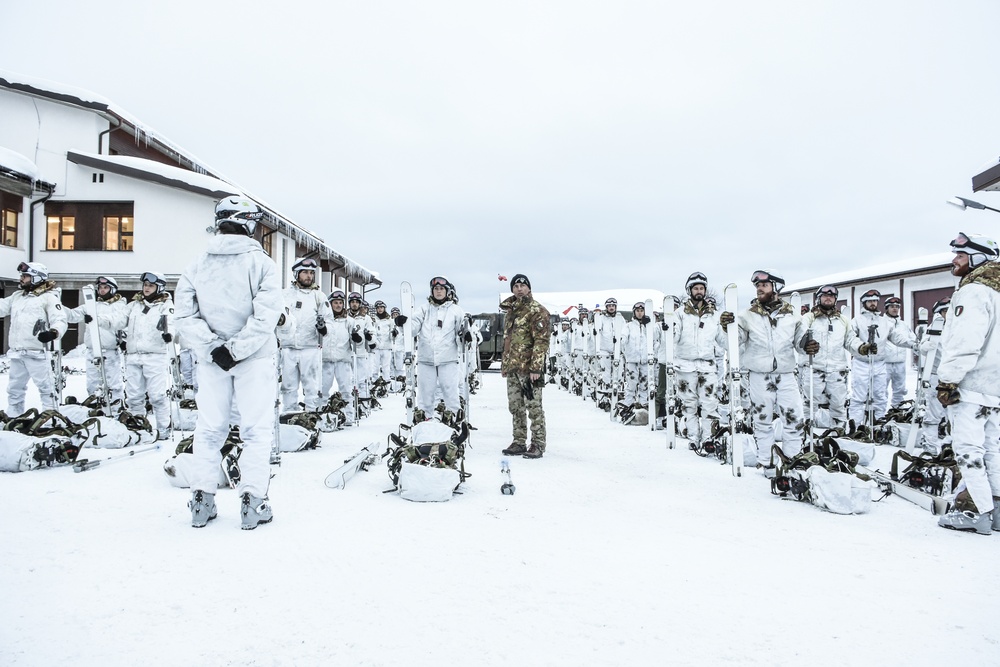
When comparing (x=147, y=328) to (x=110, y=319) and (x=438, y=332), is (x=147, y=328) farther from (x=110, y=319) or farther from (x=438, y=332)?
(x=438, y=332)

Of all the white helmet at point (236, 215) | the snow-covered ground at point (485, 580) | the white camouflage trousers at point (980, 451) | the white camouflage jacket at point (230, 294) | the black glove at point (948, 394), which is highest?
the white helmet at point (236, 215)

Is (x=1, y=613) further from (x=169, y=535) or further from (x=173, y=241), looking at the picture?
(x=173, y=241)

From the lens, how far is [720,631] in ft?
8.58

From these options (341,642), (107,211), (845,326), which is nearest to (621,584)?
(341,642)

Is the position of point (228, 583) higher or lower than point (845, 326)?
lower

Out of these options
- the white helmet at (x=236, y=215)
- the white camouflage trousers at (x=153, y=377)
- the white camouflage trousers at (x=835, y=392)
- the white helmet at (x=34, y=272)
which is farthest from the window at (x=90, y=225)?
the white camouflage trousers at (x=835, y=392)

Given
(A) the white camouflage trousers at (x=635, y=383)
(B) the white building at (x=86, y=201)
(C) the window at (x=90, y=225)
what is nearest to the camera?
(A) the white camouflage trousers at (x=635, y=383)

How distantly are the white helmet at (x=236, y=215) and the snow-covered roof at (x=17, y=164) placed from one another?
57.0ft

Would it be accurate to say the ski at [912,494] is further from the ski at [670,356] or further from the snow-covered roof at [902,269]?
the snow-covered roof at [902,269]

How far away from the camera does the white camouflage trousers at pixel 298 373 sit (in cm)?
882

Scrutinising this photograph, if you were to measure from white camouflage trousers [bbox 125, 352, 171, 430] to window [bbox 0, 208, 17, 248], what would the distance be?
47.1 ft

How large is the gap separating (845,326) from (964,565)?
4836mm

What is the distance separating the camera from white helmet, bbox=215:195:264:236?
4195 mm

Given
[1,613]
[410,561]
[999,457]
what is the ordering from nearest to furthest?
[1,613], [410,561], [999,457]
